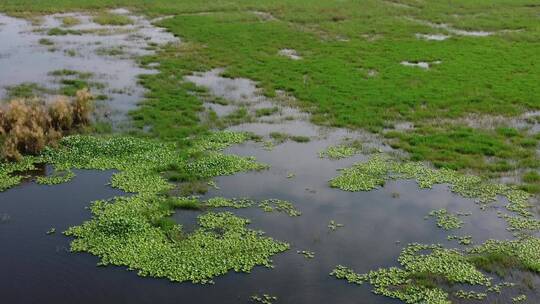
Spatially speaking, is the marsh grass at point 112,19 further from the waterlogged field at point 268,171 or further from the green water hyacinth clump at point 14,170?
the green water hyacinth clump at point 14,170

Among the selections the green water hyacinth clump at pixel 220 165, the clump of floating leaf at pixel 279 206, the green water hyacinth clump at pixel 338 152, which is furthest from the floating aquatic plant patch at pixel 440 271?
the green water hyacinth clump at pixel 220 165

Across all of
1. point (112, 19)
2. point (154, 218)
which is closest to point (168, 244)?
point (154, 218)

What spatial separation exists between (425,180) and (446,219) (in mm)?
2453

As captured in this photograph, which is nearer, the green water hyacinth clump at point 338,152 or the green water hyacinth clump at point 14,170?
the green water hyacinth clump at point 14,170

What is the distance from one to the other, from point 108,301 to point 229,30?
90.3ft

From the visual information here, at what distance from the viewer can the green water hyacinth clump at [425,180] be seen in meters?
16.7

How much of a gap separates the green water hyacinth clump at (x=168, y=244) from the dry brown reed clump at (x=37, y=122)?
4789 millimetres

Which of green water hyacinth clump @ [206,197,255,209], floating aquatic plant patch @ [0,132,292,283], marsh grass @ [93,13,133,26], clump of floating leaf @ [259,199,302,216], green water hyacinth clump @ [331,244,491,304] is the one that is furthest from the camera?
marsh grass @ [93,13,133,26]

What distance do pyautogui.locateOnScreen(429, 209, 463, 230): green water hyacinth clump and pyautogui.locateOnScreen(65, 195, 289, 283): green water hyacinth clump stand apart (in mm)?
4452

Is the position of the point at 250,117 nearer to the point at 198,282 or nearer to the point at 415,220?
the point at 415,220

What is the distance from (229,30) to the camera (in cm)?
3712

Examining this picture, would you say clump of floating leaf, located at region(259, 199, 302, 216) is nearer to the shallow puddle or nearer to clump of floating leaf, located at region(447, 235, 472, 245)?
clump of floating leaf, located at region(447, 235, 472, 245)

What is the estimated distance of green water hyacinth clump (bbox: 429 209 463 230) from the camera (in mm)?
15237

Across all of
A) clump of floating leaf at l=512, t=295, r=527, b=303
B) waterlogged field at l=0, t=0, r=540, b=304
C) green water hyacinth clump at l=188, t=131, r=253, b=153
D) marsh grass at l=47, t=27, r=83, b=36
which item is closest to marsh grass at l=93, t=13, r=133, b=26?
marsh grass at l=47, t=27, r=83, b=36
